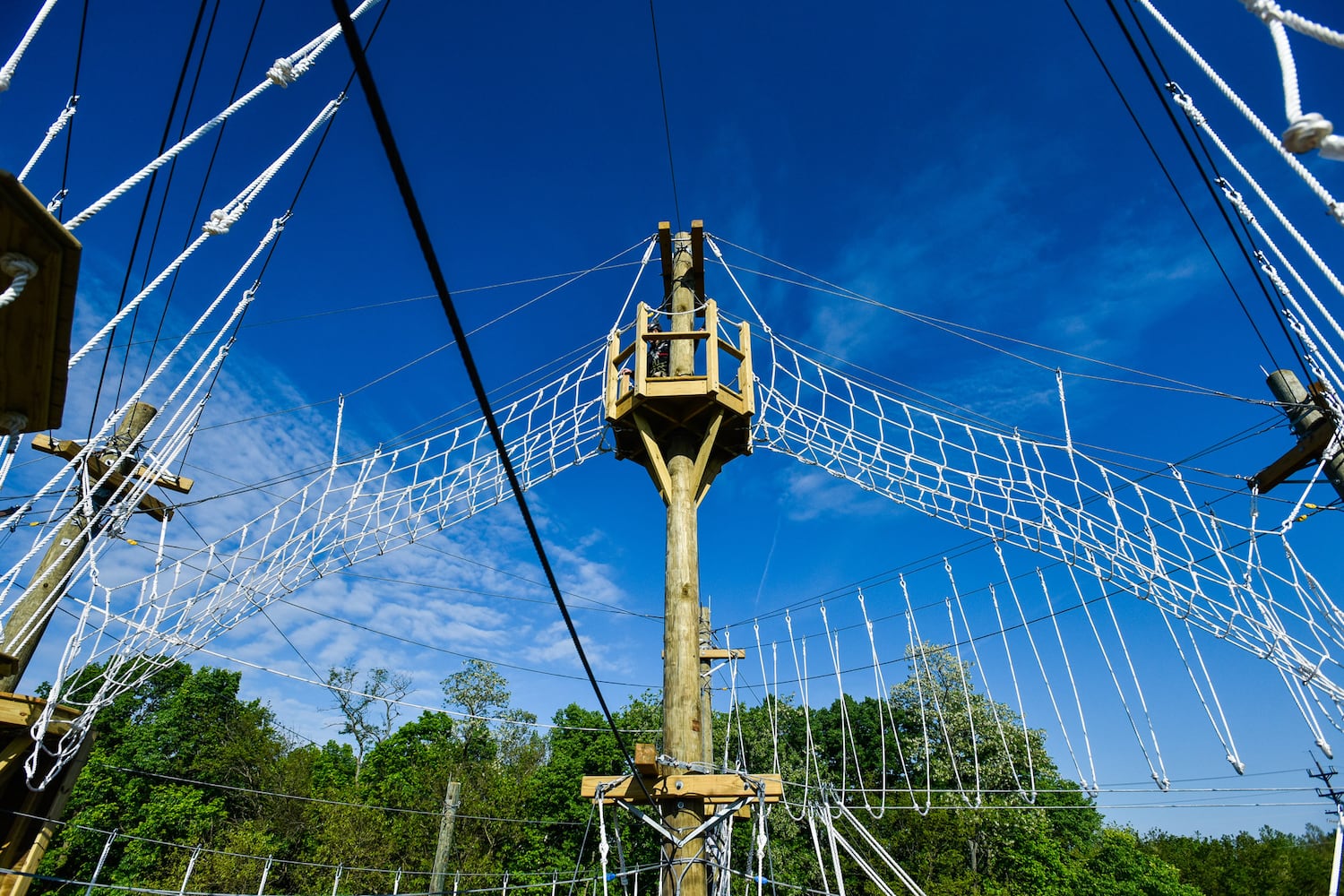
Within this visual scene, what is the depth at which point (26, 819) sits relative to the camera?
215 inches

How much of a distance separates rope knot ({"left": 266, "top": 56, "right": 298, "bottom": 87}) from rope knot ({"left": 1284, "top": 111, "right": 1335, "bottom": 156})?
3231mm

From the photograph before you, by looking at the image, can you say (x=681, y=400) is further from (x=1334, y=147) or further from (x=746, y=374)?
(x=1334, y=147)

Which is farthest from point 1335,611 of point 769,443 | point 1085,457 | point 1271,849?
point 1271,849

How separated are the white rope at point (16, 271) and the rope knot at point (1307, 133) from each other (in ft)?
9.91

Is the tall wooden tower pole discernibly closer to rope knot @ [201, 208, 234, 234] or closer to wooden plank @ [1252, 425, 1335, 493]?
rope knot @ [201, 208, 234, 234]

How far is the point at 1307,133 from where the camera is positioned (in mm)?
1459

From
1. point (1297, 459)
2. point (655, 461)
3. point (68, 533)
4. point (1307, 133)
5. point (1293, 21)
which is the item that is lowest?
point (1307, 133)

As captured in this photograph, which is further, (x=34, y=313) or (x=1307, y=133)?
(x=34, y=313)

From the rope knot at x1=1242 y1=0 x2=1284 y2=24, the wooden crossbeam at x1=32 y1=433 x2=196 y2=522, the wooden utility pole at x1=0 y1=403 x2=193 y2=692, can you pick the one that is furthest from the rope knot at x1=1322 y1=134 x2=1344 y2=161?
the wooden crossbeam at x1=32 y1=433 x2=196 y2=522

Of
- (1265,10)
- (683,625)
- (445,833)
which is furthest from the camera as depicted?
(445,833)

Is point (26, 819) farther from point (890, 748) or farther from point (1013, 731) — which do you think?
point (890, 748)

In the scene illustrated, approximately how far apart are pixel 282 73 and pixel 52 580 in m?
6.01

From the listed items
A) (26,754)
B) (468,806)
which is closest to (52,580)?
(26,754)

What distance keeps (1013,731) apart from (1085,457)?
1983cm
